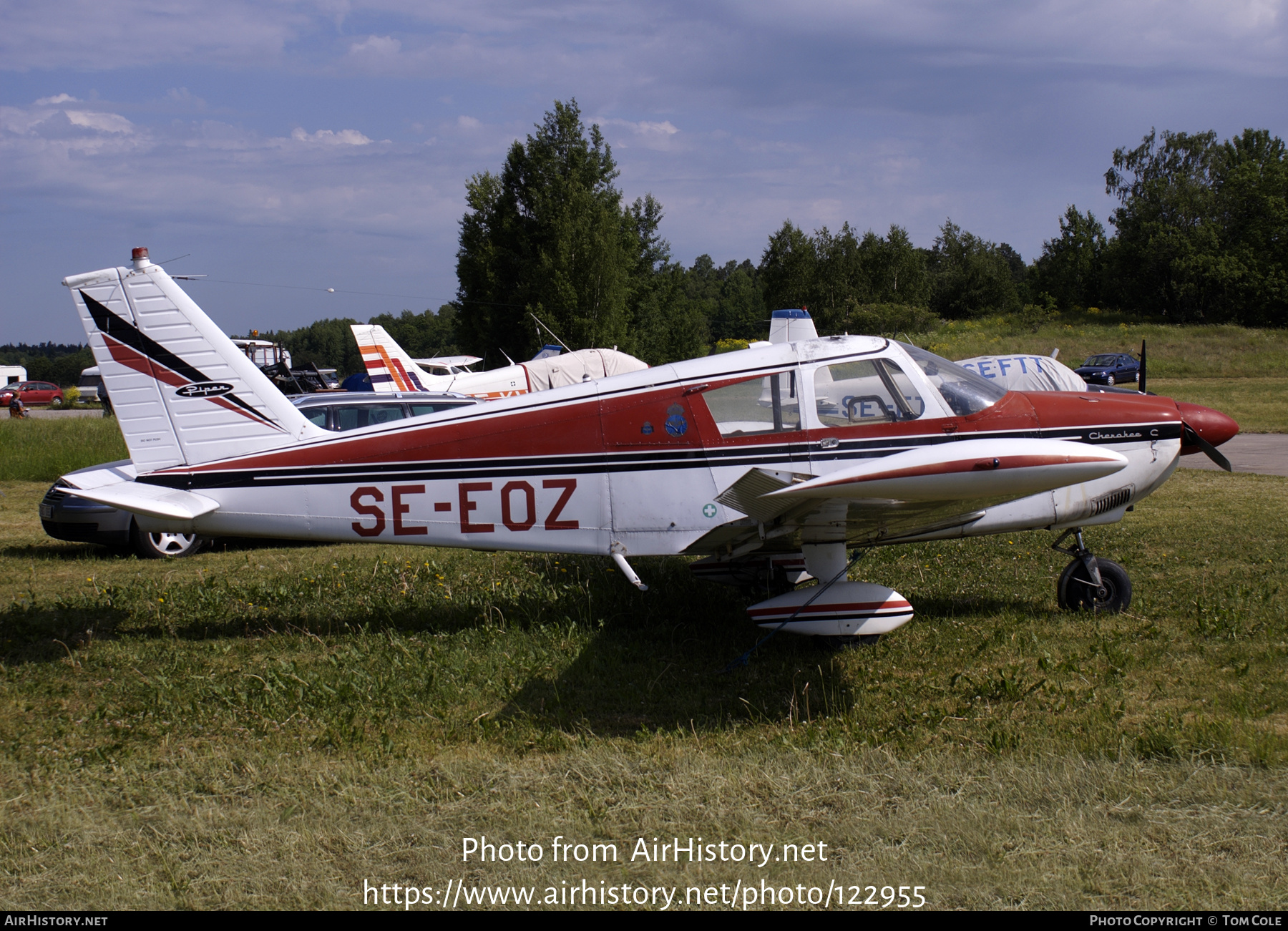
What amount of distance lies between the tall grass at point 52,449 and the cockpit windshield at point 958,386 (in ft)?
48.2

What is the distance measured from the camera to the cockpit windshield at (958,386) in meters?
5.86

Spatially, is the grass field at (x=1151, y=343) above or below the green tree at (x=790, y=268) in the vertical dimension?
below

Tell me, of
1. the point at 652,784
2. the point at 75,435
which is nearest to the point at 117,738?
the point at 652,784

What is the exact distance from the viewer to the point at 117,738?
479 centimetres

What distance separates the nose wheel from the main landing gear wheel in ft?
29.3

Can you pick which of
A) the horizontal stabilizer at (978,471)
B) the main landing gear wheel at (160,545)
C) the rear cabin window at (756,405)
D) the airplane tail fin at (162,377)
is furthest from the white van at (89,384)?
the horizontal stabilizer at (978,471)

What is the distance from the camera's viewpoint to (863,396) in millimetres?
5785

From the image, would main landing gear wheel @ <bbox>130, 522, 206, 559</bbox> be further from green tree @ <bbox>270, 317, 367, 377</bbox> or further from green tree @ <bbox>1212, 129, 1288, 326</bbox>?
green tree @ <bbox>270, 317, 367, 377</bbox>

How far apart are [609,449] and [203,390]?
117 inches

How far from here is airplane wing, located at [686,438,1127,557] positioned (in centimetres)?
432

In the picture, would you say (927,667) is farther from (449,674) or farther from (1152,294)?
(1152,294)

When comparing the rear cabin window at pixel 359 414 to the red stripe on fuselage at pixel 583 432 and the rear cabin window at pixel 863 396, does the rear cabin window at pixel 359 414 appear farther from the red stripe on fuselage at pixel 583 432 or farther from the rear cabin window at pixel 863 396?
the rear cabin window at pixel 863 396

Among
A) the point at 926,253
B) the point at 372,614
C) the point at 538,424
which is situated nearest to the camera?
the point at 538,424
